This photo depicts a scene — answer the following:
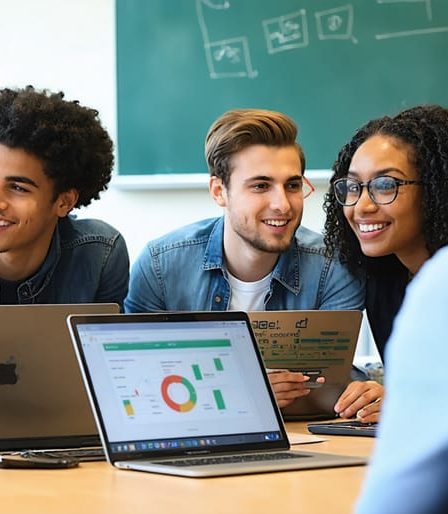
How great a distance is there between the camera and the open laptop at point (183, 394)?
1.50m

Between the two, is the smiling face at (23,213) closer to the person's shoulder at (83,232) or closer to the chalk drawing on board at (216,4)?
the person's shoulder at (83,232)

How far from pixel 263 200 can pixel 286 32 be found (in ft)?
2.79

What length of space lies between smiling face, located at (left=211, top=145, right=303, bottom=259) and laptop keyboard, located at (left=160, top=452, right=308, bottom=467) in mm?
1131

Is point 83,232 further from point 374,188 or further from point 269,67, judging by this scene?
point 269,67

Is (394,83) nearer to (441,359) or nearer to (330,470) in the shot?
(330,470)

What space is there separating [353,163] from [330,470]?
121cm

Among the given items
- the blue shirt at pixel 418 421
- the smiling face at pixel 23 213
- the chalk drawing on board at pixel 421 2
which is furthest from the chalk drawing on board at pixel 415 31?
the blue shirt at pixel 418 421

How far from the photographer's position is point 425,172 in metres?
2.46

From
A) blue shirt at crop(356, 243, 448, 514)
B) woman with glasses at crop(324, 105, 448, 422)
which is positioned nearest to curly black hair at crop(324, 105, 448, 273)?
woman with glasses at crop(324, 105, 448, 422)

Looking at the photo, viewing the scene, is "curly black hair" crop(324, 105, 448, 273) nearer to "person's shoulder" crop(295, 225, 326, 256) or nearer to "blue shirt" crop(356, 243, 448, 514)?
"person's shoulder" crop(295, 225, 326, 256)

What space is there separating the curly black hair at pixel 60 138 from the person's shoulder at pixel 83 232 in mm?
82

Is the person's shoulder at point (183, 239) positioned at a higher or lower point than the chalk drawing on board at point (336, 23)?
lower

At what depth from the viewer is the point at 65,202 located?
2623mm

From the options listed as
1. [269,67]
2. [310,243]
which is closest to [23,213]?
[310,243]
